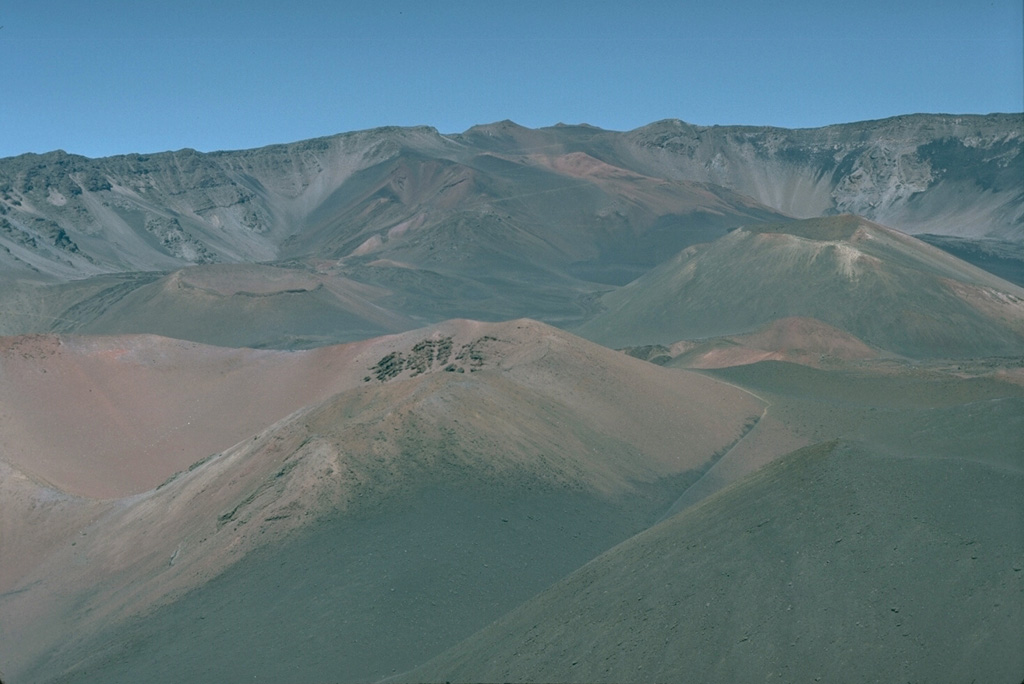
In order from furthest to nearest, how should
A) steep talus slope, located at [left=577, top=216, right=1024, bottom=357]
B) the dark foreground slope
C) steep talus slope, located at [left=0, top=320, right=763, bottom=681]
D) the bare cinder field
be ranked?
steep talus slope, located at [left=577, top=216, right=1024, bottom=357] < steep talus slope, located at [left=0, top=320, right=763, bottom=681] < the bare cinder field < the dark foreground slope

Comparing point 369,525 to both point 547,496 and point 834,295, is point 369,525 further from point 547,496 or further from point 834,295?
point 834,295

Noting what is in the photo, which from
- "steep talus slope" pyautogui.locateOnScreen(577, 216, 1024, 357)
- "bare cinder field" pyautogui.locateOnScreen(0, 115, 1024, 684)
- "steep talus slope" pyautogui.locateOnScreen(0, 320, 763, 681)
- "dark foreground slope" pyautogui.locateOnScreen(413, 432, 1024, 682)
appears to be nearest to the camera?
"dark foreground slope" pyautogui.locateOnScreen(413, 432, 1024, 682)

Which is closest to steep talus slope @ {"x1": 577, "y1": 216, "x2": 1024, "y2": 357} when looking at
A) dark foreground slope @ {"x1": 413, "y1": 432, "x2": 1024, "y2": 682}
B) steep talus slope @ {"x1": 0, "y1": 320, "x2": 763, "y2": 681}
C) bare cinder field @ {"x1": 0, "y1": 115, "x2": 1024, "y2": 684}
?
bare cinder field @ {"x1": 0, "y1": 115, "x2": 1024, "y2": 684}

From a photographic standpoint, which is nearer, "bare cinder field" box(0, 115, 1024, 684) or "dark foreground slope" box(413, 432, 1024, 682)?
"dark foreground slope" box(413, 432, 1024, 682)

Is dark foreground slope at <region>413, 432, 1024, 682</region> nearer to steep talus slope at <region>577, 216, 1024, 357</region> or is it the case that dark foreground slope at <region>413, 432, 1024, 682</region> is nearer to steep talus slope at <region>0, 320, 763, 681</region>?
steep talus slope at <region>0, 320, 763, 681</region>

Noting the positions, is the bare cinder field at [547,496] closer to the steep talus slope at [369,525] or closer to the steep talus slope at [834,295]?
the steep talus slope at [369,525]

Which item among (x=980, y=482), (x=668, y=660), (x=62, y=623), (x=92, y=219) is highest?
(x=92, y=219)

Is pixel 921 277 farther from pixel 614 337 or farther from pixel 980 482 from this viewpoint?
→ pixel 980 482

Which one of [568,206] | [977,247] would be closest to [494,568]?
[977,247]
